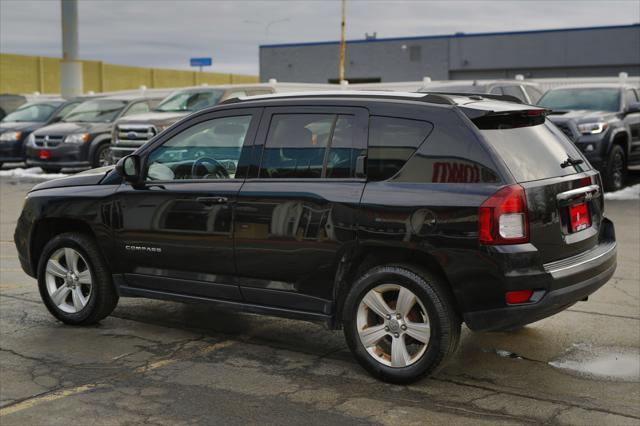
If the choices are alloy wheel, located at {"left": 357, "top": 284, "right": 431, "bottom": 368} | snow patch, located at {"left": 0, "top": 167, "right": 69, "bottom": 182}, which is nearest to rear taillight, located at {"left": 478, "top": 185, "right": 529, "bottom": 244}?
alloy wheel, located at {"left": 357, "top": 284, "right": 431, "bottom": 368}

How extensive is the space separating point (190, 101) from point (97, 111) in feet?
11.0

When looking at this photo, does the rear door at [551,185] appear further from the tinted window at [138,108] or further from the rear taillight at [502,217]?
Result: the tinted window at [138,108]

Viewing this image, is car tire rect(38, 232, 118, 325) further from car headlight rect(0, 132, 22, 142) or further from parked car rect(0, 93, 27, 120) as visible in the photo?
parked car rect(0, 93, 27, 120)

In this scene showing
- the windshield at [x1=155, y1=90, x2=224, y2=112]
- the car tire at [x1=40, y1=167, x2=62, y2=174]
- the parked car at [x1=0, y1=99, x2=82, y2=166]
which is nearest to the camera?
the windshield at [x1=155, y1=90, x2=224, y2=112]

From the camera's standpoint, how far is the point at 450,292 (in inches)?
218

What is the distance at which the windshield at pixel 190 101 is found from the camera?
19672mm

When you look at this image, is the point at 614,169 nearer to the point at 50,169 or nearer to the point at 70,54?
the point at 50,169

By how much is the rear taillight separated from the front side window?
1922mm

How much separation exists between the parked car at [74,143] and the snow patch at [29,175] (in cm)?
21

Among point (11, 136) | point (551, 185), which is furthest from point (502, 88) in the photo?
point (551, 185)

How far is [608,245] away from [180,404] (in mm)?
3042

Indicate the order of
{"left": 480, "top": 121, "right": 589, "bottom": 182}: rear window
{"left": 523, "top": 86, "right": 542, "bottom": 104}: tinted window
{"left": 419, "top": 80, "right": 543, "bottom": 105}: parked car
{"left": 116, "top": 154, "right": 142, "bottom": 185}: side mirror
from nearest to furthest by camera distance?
1. {"left": 480, "top": 121, "right": 589, "bottom": 182}: rear window
2. {"left": 116, "top": 154, "right": 142, "bottom": 185}: side mirror
3. {"left": 419, "top": 80, "right": 543, "bottom": 105}: parked car
4. {"left": 523, "top": 86, "right": 542, "bottom": 104}: tinted window

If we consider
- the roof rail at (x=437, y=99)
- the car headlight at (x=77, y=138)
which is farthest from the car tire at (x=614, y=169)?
the car headlight at (x=77, y=138)

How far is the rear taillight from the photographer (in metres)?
5.25
